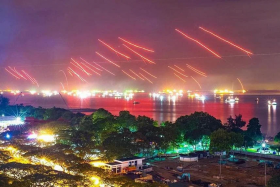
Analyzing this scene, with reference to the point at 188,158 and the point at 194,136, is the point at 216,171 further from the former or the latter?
the point at 194,136

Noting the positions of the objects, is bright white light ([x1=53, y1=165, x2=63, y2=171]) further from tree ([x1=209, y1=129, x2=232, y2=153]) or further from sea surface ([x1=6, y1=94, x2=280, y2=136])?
sea surface ([x1=6, y1=94, x2=280, y2=136])

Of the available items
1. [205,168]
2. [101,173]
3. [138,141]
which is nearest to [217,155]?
[205,168]

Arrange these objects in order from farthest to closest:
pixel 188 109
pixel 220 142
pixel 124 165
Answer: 1. pixel 188 109
2. pixel 220 142
3. pixel 124 165

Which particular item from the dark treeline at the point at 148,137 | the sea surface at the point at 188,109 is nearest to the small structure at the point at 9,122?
the dark treeline at the point at 148,137

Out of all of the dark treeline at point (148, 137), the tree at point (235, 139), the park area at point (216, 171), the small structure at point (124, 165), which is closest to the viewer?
the park area at point (216, 171)

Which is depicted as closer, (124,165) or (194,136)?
(124,165)

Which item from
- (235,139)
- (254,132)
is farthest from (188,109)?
(235,139)

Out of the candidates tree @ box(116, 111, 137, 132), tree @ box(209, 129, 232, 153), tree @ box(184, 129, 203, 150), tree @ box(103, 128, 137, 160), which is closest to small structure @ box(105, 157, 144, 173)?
tree @ box(103, 128, 137, 160)

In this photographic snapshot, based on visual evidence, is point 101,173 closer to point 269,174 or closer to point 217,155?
point 269,174

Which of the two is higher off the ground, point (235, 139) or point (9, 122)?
point (9, 122)

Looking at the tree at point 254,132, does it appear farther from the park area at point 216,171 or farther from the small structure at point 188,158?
the small structure at point 188,158
